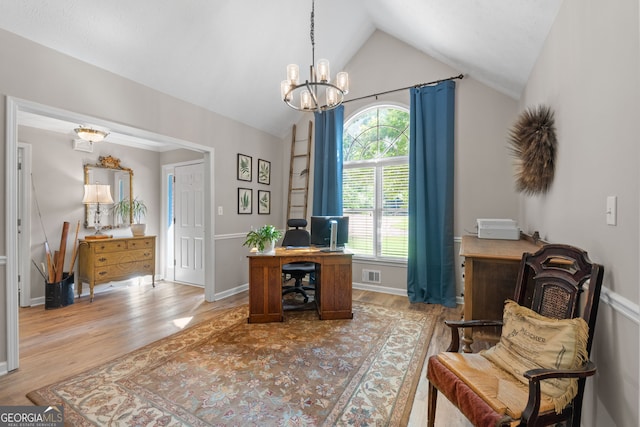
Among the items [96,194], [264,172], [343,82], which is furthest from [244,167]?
[343,82]

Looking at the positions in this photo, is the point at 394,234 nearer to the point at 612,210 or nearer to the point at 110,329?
the point at 612,210

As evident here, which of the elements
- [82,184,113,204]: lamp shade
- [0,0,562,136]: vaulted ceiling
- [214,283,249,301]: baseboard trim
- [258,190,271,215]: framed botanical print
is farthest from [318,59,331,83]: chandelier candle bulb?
[82,184,113,204]: lamp shade

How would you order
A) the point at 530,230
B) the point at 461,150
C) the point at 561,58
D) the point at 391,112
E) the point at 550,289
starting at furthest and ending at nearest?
the point at 391,112
the point at 461,150
the point at 530,230
the point at 561,58
the point at 550,289

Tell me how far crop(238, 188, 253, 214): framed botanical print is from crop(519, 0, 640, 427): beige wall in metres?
3.70

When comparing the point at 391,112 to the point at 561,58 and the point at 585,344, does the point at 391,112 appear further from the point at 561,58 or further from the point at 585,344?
the point at 585,344

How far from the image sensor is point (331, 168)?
4359 millimetres

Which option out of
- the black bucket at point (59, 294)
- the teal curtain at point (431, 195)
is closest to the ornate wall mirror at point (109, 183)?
the black bucket at point (59, 294)

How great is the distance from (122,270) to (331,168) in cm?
345

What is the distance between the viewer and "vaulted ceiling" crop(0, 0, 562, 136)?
7.25ft

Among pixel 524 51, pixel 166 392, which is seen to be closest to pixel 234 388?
pixel 166 392

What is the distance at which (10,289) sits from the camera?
7.11 feet

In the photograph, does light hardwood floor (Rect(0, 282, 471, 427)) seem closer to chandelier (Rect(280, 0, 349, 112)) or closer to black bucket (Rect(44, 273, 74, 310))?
black bucket (Rect(44, 273, 74, 310))

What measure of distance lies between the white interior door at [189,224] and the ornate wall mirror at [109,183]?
28.6 inches

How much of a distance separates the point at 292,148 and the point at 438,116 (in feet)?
7.71
